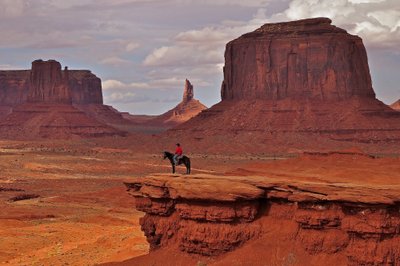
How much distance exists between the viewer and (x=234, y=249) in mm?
20031

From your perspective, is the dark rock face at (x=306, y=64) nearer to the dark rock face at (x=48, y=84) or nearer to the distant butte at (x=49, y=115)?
the distant butte at (x=49, y=115)

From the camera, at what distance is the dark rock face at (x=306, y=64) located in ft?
368

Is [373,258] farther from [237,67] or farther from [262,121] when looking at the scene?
[237,67]

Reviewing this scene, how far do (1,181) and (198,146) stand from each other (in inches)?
1775

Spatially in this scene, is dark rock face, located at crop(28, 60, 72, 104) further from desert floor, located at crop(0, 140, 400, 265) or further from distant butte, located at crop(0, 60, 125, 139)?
desert floor, located at crop(0, 140, 400, 265)

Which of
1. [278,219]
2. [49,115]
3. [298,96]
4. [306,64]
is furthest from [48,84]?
[278,219]

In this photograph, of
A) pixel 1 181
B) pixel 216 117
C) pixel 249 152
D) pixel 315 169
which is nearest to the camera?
pixel 315 169

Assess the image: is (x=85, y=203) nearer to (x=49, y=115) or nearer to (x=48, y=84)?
(x=49, y=115)

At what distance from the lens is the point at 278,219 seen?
1970 cm

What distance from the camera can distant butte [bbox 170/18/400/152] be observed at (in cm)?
10588

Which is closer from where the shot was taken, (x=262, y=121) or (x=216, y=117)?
(x=262, y=121)

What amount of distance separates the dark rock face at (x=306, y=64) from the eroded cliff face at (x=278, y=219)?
305 ft

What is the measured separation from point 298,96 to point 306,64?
4.82m

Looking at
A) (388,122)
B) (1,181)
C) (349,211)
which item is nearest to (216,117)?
(388,122)
